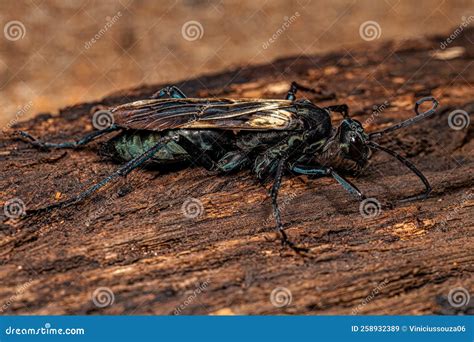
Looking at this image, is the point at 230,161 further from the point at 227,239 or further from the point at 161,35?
the point at 161,35

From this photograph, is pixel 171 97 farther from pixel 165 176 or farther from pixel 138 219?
pixel 138 219

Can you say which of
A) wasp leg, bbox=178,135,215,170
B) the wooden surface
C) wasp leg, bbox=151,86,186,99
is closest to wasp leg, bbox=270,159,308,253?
the wooden surface

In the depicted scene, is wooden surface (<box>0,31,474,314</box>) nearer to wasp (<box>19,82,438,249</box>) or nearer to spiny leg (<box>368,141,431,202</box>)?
spiny leg (<box>368,141,431,202</box>)

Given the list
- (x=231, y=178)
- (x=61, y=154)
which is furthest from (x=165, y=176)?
(x=61, y=154)

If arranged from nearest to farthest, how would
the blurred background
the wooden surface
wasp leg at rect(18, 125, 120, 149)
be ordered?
the wooden surface → wasp leg at rect(18, 125, 120, 149) → the blurred background

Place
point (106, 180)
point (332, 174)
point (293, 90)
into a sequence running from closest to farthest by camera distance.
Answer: point (106, 180), point (332, 174), point (293, 90)

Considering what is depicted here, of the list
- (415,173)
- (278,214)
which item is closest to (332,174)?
(278,214)
